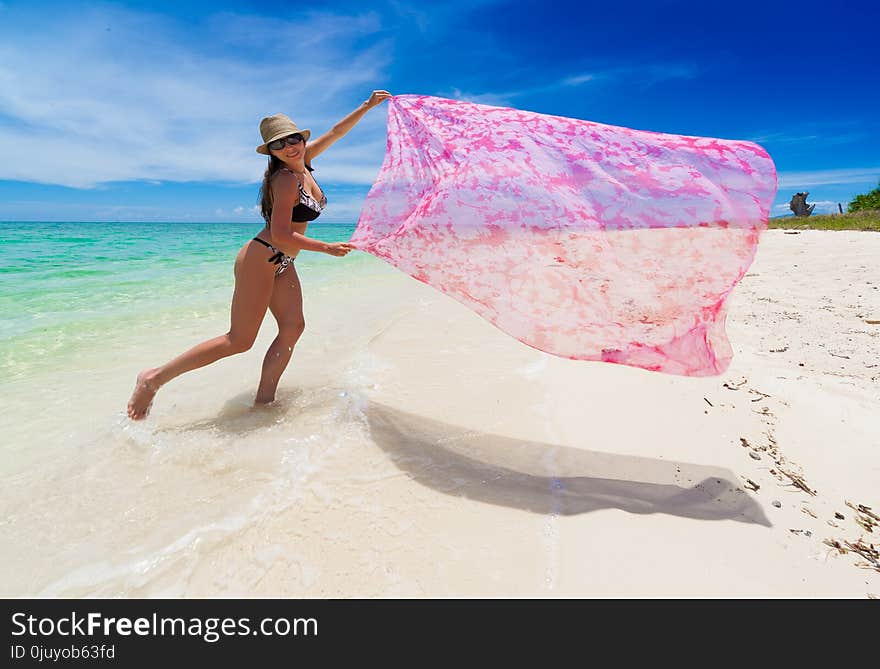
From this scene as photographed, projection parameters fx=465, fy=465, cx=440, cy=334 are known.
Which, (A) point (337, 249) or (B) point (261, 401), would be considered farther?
(B) point (261, 401)

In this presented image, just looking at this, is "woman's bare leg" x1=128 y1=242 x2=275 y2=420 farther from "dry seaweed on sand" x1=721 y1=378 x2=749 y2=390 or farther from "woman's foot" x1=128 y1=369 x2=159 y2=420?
"dry seaweed on sand" x1=721 y1=378 x2=749 y2=390

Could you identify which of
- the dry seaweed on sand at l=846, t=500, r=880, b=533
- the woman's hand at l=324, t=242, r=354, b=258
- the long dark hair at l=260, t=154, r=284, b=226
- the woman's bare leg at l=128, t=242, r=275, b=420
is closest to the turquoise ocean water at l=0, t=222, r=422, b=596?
the woman's bare leg at l=128, t=242, r=275, b=420

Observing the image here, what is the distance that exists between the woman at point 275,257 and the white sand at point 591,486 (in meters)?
A: 1.02

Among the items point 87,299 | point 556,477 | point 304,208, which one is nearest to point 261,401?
point 304,208

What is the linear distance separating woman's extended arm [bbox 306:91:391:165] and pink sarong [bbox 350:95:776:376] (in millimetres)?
1128

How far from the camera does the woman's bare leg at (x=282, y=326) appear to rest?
3467 mm

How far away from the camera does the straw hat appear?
282 cm

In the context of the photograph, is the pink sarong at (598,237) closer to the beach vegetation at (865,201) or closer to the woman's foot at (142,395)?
the woman's foot at (142,395)

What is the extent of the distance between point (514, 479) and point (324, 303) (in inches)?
274
